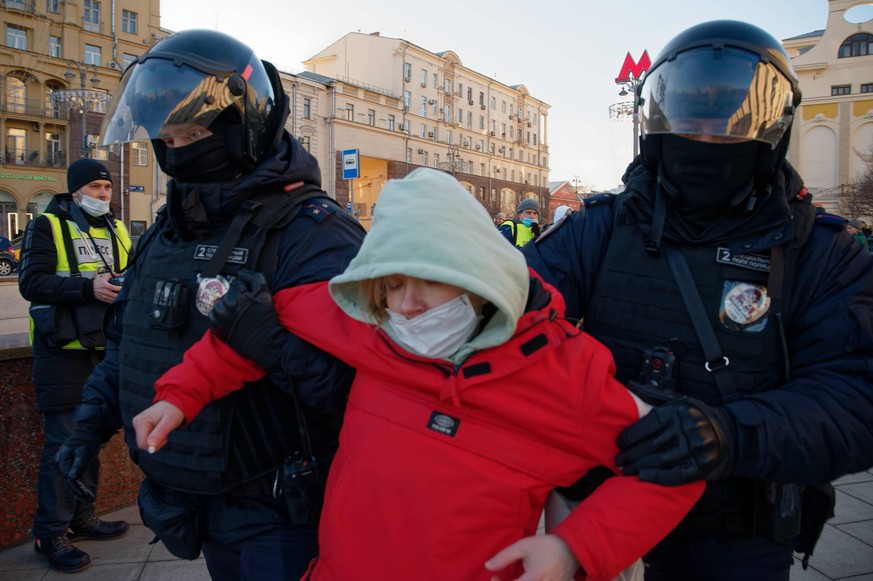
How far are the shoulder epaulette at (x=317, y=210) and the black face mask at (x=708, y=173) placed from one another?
3.32 feet

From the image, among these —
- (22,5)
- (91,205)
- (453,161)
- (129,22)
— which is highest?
(129,22)

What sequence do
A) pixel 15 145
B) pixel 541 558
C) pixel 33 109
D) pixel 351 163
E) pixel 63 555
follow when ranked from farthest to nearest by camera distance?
pixel 15 145 → pixel 33 109 → pixel 351 163 → pixel 63 555 → pixel 541 558

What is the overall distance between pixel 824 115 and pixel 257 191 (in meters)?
44.8

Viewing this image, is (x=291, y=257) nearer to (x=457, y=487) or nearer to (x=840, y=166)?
(x=457, y=487)

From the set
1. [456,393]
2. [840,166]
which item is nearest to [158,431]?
[456,393]


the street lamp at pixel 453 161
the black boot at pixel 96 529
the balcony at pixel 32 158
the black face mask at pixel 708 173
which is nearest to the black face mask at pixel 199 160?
the black face mask at pixel 708 173

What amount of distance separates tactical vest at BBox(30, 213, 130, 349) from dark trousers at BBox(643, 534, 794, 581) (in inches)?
118

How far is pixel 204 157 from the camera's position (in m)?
1.94

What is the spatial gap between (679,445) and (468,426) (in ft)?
1.44

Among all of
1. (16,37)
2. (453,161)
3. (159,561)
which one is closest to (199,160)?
(159,561)

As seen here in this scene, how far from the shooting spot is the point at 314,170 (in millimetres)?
2082

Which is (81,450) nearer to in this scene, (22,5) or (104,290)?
(104,290)

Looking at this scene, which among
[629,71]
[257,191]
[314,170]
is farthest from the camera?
[629,71]

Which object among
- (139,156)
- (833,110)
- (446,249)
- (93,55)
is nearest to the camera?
(446,249)
